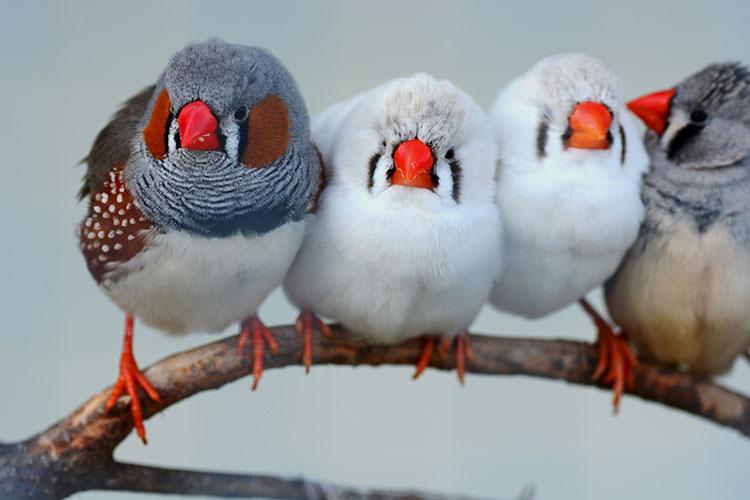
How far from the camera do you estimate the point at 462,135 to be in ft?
2.90

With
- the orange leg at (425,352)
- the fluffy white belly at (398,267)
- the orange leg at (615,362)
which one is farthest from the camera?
the orange leg at (615,362)

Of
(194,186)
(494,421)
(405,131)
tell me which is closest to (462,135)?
(405,131)

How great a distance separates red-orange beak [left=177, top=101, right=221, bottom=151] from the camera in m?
0.78

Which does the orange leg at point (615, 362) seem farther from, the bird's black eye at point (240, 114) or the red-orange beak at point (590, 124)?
the bird's black eye at point (240, 114)

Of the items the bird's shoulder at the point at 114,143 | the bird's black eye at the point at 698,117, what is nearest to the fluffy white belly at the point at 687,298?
the bird's black eye at the point at 698,117

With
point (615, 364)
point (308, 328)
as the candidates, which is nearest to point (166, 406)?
point (308, 328)

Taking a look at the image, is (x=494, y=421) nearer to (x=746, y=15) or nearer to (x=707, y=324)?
(x=707, y=324)

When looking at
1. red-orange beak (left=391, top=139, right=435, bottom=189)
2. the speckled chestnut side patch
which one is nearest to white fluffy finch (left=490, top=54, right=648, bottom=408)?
red-orange beak (left=391, top=139, right=435, bottom=189)

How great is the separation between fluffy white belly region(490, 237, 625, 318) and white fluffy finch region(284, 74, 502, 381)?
0.13 ft

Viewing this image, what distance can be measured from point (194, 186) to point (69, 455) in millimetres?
297

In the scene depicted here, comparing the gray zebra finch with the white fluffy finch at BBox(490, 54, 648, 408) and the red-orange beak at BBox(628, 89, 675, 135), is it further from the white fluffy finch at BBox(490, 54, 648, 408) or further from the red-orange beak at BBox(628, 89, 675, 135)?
the red-orange beak at BBox(628, 89, 675, 135)

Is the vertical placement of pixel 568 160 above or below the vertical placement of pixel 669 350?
above

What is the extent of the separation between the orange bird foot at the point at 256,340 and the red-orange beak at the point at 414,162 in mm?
215

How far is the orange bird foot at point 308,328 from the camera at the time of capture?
3.22ft
